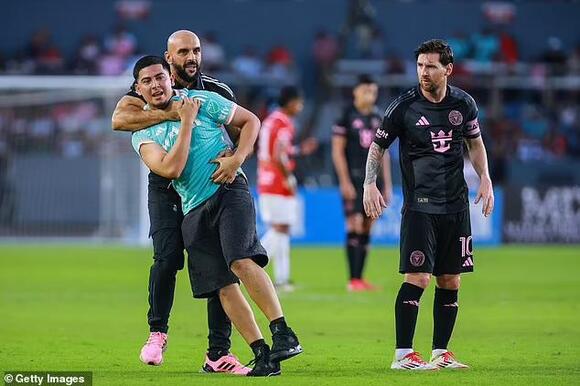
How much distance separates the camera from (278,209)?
655 inches

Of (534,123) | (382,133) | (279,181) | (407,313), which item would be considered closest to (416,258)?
(407,313)

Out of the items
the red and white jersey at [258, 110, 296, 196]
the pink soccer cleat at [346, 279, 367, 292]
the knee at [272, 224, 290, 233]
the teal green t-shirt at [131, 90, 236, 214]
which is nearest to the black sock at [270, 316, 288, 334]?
the teal green t-shirt at [131, 90, 236, 214]

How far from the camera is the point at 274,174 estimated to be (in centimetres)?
1681

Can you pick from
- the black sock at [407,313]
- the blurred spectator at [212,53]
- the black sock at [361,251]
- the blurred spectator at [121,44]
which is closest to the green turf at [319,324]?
the black sock at [407,313]

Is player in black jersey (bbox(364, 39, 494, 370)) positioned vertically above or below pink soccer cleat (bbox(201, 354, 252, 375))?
above

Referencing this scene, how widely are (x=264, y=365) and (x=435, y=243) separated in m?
1.58

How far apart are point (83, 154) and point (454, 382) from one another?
19288mm

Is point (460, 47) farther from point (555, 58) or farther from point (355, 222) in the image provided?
point (355, 222)

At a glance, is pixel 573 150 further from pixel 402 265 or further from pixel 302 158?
pixel 402 265

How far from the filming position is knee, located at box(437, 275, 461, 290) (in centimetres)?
918

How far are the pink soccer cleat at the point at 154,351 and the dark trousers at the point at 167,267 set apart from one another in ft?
0.28

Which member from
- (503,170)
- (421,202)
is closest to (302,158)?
(503,170)

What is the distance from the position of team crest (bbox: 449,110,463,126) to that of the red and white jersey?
23.9 feet

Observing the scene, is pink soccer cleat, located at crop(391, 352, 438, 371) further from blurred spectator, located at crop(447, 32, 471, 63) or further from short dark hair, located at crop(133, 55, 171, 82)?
blurred spectator, located at crop(447, 32, 471, 63)
